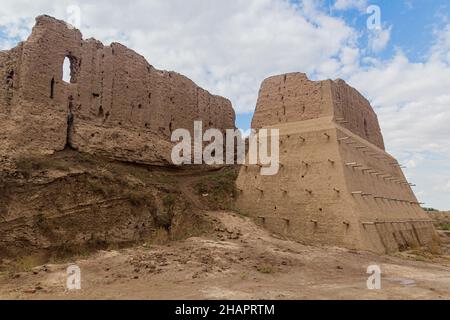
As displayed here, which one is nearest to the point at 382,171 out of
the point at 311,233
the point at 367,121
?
the point at 367,121

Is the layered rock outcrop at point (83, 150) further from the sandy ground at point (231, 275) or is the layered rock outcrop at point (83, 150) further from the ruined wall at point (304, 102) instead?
the ruined wall at point (304, 102)

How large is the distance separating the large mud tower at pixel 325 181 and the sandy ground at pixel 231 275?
1.40 meters

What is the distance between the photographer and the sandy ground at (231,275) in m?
7.59

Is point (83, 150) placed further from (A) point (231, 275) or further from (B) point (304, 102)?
(B) point (304, 102)

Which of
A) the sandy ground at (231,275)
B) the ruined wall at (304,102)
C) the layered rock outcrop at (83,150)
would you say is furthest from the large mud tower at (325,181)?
the layered rock outcrop at (83,150)

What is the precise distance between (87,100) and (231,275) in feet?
27.2

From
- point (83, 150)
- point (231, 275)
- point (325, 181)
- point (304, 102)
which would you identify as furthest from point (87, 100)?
point (304, 102)

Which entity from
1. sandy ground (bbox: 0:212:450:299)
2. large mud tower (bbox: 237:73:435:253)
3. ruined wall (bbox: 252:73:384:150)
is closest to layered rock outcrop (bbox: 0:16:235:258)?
sandy ground (bbox: 0:212:450:299)

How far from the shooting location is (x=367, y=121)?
22344 mm

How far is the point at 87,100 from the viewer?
45.2 ft

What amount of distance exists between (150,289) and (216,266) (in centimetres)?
239

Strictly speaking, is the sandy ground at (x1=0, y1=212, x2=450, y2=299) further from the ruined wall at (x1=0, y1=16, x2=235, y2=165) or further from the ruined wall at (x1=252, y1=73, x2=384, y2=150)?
the ruined wall at (x1=252, y1=73, x2=384, y2=150)

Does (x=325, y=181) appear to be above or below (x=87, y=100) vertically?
below
